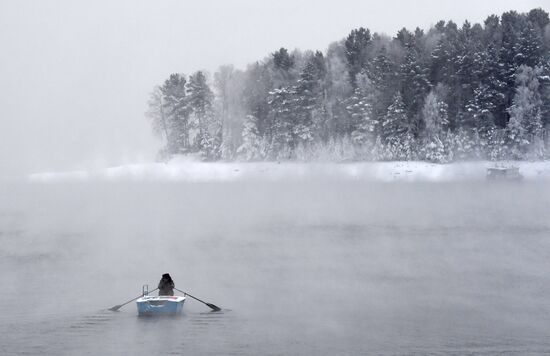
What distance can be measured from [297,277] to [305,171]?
92.8 m

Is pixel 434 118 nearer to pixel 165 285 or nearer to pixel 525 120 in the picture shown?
pixel 525 120

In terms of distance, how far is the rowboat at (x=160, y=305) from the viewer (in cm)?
3791

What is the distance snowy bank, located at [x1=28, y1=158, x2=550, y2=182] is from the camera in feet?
403

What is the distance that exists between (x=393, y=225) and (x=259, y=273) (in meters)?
26.4

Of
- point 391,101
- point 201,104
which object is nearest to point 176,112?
point 201,104

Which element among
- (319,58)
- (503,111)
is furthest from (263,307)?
(319,58)

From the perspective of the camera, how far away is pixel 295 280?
1859 inches

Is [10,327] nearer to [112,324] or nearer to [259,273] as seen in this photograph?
[112,324]

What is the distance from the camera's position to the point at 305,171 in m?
141

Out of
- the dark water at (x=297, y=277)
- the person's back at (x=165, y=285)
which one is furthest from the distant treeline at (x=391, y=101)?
the person's back at (x=165, y=285)

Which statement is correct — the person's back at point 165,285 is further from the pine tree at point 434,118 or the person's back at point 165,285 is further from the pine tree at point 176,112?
the pine tree at point 176,112

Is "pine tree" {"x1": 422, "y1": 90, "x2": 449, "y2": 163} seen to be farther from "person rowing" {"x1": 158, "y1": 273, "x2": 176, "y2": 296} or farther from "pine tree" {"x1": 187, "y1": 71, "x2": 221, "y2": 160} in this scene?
"person rowing" {"x1": 158, "y1": 273, "x2": 176, "y2": 296}

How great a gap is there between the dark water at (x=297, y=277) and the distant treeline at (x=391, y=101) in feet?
99.9

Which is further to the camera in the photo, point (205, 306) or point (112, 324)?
point (205, 306)
